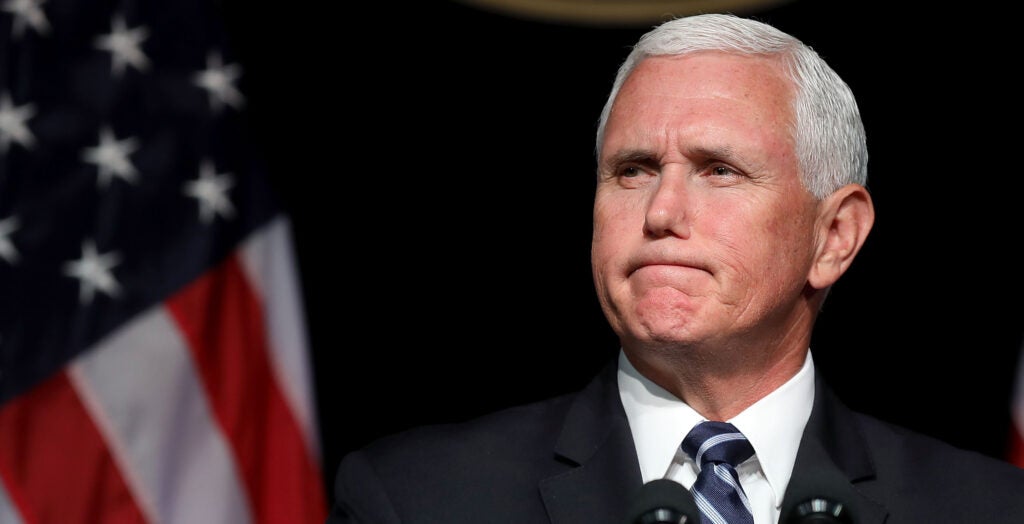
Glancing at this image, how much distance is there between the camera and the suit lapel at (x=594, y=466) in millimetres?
2045

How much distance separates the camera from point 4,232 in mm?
3117

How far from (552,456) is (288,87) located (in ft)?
5.21

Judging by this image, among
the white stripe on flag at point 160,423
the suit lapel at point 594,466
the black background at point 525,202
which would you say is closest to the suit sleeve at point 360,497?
the suit lapel at point 594,466

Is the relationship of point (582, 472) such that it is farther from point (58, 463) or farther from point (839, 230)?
point (58, 463)

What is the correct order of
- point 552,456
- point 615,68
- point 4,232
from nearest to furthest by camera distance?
point 552,456 → point 4,232 → point 615,68

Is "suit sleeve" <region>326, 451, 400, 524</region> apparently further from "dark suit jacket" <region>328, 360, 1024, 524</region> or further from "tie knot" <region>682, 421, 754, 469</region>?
"tie knot" <region>682, 421, 754, 469</region>

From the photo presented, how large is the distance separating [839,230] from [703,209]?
0.33 m

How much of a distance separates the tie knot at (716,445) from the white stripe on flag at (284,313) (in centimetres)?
148

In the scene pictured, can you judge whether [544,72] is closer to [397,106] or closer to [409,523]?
[397,106]

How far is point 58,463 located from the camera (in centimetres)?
306

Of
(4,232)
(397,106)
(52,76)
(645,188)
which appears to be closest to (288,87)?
(397,106)

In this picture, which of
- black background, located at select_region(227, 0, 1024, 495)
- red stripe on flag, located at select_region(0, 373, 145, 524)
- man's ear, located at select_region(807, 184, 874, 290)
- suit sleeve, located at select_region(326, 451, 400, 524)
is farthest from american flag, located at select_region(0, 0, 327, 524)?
man's ear, located at select_region(807, 184, 874, 290)

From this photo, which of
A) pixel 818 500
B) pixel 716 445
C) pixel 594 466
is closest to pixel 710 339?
pixel 716 445

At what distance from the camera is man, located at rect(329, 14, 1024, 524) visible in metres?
2.03
